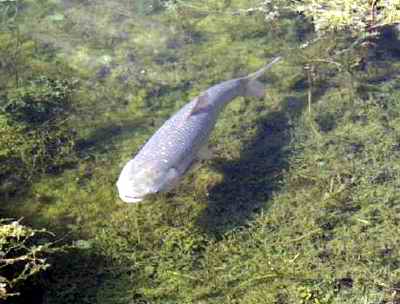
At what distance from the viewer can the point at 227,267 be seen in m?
4.05

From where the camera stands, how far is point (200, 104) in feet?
17.0

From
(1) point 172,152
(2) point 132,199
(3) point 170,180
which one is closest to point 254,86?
(1) point 172,152

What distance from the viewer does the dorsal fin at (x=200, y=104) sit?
5.09m

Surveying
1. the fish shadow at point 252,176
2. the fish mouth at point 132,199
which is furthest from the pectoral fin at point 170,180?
the fish shadow at point 252,176

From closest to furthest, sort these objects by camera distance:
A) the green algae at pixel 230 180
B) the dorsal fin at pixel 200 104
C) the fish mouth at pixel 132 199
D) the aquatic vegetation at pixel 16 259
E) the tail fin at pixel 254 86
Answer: the aquatic vegetation at pixel 16 259 < the green algae at pixel 230 180 < the fish mouth at pixel 132 199 < the dorsal fin at pixel 200 104 < the tail fin at pixel 254 86

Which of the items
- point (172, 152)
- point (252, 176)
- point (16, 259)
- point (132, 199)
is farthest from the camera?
point (252, 176)

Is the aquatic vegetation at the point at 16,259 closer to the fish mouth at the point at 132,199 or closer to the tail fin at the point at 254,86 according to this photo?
the fish mouth at the point at 132,199

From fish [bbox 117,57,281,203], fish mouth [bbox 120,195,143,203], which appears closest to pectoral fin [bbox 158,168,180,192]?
fish [bbox 117,57,281,203]

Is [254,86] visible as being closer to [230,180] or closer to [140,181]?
[230,180]

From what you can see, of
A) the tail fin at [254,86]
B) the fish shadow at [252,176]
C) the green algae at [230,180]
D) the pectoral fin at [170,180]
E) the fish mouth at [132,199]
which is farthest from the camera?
the tail fin at [254,86]

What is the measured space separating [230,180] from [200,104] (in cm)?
85

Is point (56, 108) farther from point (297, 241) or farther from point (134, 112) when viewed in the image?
point (297, 241)

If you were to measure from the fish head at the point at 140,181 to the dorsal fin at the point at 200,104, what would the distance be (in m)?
0.86

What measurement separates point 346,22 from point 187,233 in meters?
3.69
